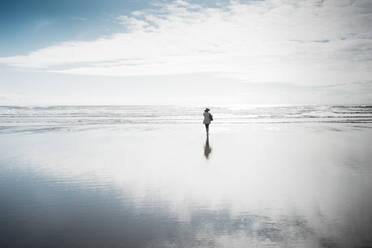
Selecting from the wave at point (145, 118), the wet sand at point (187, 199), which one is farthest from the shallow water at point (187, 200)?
the wave at point (145, 118)

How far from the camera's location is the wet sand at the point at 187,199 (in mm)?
4566

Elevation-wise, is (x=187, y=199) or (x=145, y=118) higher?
(x=145, y=118)

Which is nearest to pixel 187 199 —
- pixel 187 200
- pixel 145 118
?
pixel 187 200

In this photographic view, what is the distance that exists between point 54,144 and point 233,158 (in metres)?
10.2

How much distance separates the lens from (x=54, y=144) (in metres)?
15.2

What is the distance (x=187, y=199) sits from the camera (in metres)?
6.34

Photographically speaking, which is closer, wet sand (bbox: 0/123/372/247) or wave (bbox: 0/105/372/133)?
wet sand (bbox: 0/123/372/247)

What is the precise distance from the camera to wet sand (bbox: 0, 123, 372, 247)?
457 centimetres

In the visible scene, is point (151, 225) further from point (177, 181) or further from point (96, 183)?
point (96, 183)

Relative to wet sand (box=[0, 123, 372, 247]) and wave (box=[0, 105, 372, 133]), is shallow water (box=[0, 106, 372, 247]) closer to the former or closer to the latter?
wet sand (box=[0, 123, 372, 247])

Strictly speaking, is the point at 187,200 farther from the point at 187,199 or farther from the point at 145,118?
the point at 145,118

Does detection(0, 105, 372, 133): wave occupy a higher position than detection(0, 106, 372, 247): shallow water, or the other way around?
detection(0, 105, 372, 133): wave

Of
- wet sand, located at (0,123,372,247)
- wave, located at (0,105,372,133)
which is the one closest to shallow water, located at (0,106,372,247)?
wet sand, located at (0,123,372,247)

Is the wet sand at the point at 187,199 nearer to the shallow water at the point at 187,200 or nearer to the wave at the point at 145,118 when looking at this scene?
the shallow water at the point at 187,200
